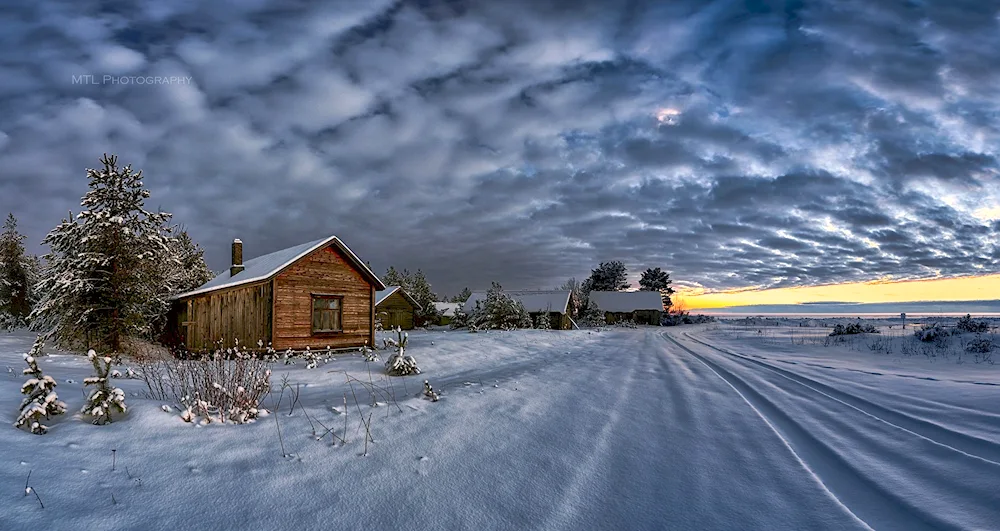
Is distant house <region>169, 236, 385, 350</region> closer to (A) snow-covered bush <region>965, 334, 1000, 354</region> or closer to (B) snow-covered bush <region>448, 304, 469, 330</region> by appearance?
(A) snow-covered bush <region>965, 334, 1000, 354</region>

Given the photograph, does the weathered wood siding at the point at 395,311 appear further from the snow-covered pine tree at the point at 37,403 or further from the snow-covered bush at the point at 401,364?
the snow-covered pine tree at the point at 37,403

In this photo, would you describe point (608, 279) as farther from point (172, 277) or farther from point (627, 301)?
point (172, 277)

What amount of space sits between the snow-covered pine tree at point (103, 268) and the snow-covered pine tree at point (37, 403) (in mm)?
13837

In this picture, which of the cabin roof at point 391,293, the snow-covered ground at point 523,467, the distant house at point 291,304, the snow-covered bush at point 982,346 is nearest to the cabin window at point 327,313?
the distant house at point 291,304

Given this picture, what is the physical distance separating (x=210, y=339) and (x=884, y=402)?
21063mm

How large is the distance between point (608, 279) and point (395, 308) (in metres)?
63.6

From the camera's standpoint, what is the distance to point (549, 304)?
57.2 metres

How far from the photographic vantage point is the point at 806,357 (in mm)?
18938

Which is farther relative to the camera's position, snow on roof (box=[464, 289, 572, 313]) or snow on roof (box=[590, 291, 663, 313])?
snow on roof (box=[590, 291, 663, 313])

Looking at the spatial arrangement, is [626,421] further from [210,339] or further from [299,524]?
[210,339]

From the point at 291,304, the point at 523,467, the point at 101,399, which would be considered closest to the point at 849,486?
the point at 523,467

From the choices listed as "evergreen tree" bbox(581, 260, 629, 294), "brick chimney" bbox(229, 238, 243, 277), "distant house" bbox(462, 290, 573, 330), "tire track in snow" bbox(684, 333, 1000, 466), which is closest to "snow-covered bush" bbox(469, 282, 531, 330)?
"distant house" bbox(462, 290, 573, 330)

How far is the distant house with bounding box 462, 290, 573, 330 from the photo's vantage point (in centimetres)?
5553

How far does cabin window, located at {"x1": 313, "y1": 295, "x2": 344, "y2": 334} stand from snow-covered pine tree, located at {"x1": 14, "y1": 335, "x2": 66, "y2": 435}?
48.8 ft
